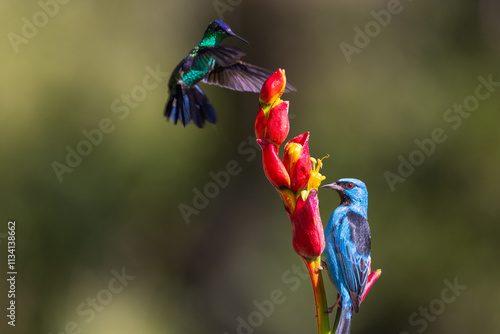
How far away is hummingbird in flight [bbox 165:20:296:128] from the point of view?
2.47m

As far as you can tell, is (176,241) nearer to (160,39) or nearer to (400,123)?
(160,39)

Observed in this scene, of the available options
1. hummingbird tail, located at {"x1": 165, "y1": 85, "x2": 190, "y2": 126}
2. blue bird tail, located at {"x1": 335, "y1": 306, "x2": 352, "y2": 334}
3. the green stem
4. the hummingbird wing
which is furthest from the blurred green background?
the green stem

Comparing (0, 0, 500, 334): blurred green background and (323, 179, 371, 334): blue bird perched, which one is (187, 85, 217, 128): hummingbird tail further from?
(0, 0, 500, 334): blurred green background

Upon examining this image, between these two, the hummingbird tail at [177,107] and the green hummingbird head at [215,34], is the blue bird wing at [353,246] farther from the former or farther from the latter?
the green hummingbird head at [215,34]

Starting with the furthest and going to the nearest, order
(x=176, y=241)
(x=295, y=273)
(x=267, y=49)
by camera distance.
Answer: (x=176, y=241) < (x=295, y=273) < (x=267, y=49)

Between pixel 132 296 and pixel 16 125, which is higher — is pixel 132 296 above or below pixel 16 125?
below

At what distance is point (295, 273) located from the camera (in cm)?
629

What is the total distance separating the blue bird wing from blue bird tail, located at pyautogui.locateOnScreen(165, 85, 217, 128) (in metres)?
0.98

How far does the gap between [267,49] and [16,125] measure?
303cm

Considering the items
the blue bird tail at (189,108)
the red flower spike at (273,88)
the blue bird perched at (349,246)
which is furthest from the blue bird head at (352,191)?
the blue bird tail at (189,108)

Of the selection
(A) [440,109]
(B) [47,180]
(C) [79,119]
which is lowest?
(B) [47,180]

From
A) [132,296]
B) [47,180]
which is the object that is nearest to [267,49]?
[47,180]

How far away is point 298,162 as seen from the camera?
4.63 ft

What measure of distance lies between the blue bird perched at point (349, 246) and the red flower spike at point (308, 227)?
250mm
